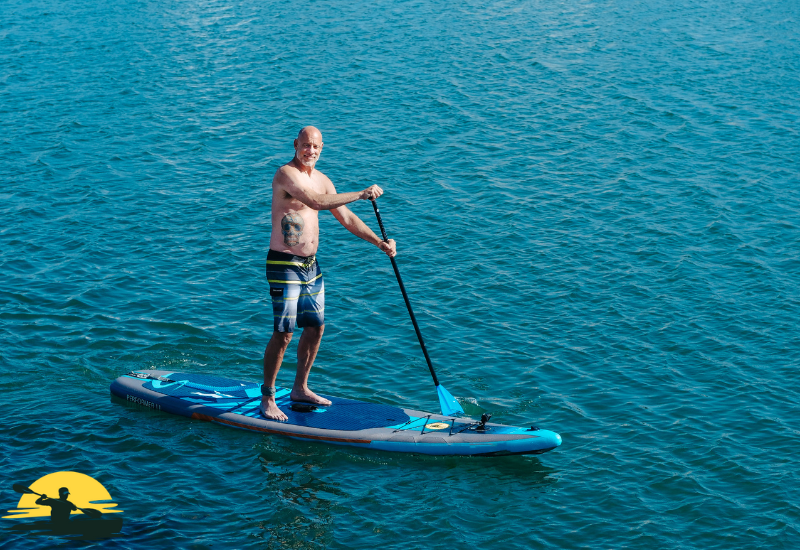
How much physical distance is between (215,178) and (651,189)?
9.22 m

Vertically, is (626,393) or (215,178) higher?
(215,178)

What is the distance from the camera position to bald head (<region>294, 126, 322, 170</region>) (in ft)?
31.3

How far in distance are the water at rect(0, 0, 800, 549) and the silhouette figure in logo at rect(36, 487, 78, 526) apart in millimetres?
359

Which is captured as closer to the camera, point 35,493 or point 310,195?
point 35,493

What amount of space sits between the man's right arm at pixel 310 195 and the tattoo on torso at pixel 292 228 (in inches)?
9.2

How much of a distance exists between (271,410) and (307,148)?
124 inches

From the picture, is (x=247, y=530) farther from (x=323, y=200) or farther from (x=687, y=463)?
(x=687, y=463)

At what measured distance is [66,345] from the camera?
12.6m

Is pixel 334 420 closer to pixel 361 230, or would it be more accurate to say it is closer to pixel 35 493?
pixel 361 230

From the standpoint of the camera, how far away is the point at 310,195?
9.58m

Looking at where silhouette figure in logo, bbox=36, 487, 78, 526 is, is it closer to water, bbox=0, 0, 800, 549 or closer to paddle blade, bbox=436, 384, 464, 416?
water, bbox=0, 0, 800, 549

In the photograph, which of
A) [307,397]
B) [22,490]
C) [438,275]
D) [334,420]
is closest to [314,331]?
[307,397]

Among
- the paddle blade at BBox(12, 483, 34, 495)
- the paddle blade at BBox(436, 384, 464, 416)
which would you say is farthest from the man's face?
the paddle blade at BBox(12, 483, 34, 495)

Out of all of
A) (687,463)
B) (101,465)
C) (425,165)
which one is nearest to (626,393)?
(687,463)
